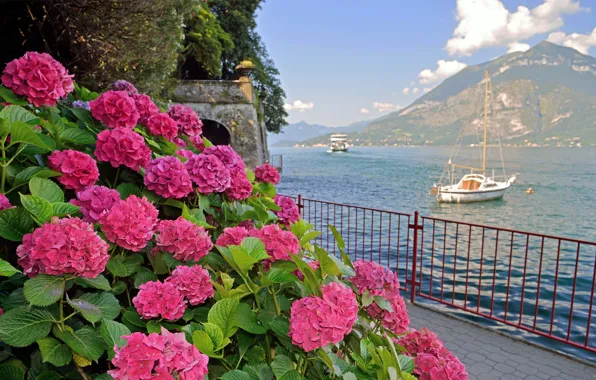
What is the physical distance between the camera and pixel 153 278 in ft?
4.05

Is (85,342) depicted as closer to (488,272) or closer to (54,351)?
(54,351)

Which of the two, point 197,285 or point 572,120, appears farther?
point 572,120

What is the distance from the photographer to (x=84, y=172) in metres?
1.35

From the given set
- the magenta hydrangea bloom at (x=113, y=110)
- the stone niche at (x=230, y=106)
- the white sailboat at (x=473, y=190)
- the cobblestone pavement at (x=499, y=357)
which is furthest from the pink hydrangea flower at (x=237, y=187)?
Answer: the white sailboat at (x=473, y=190)

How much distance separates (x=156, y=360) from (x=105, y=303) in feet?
1.31

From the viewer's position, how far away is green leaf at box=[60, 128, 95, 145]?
149cm

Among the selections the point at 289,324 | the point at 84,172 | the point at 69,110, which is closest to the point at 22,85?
the point at 69,110

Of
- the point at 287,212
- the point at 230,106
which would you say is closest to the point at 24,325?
the point at 287,212

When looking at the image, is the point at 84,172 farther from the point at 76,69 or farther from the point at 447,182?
the point at 447,182

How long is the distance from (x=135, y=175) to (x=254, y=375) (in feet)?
3.14

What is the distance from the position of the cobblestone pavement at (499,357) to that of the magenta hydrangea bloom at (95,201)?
3670mm

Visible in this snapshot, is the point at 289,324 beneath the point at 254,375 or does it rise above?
above

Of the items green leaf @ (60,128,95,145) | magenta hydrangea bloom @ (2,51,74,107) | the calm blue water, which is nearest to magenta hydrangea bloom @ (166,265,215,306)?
green leaf @ (60,128,95,145)

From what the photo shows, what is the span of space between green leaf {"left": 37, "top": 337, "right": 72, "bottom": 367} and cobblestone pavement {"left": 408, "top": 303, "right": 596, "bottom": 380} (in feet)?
12.1
